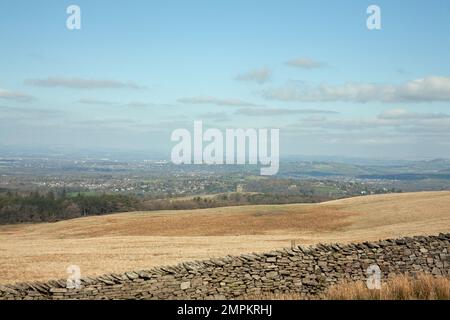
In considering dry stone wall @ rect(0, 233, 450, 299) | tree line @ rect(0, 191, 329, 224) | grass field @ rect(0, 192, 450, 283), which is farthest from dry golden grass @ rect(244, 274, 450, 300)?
tree line @ rect(0, 191, 329, 224)

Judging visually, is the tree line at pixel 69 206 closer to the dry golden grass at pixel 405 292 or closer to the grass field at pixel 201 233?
the grass field at pixel 201 233

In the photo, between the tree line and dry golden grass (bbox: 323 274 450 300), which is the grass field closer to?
dry golden grass (bbox: 323 274 450 300)

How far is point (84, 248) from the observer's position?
38500 mm

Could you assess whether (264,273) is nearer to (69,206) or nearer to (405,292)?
(405,292)

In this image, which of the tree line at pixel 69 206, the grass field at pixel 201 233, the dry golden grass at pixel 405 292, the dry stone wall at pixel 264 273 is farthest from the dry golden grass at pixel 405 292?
the tree line at pixel 69 206

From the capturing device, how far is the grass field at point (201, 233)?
31.2 meters

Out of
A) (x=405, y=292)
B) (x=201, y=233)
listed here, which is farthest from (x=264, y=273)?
(x=201, y=233)

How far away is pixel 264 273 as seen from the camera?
66.3ft

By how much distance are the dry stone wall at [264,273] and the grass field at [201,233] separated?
883 centimetres
